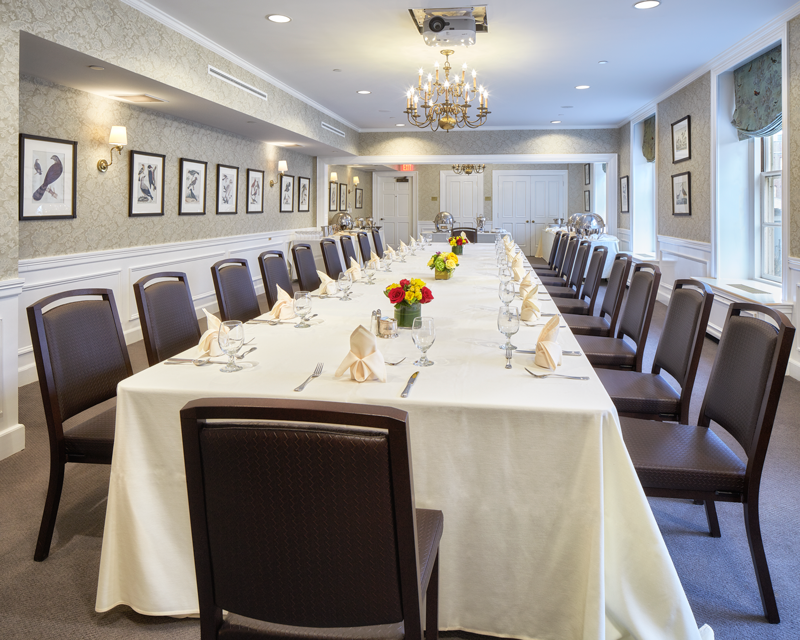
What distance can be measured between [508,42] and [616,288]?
→ 280cm

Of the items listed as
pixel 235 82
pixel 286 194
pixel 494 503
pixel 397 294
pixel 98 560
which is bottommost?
pixel 98 560

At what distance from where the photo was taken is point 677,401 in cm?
240

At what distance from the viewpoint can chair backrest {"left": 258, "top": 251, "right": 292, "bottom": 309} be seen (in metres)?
3.80

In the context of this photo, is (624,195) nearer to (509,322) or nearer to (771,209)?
(771,209)

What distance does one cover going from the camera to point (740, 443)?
6.00 ft

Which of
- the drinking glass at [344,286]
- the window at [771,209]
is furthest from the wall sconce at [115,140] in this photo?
the window at [771,209]

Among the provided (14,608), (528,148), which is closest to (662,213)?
(528,148)

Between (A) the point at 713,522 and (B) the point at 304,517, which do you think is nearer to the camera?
(B) the point at 304,517

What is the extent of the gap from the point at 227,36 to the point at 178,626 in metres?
4.78

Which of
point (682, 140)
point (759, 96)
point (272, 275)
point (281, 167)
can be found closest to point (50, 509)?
A: point (272, 275)

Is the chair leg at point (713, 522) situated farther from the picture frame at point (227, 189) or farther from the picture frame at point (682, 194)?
the picture frame at point (227, 189)

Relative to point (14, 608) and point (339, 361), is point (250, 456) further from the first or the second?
point (14, 608)

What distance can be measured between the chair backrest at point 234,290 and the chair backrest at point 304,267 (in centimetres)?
114

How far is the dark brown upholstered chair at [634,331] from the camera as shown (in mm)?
3002
